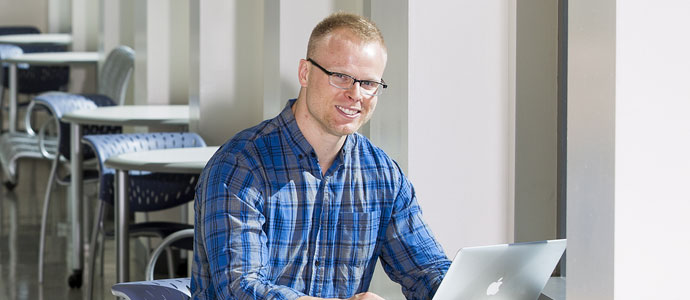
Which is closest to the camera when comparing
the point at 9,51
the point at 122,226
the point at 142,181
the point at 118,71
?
the point at 122,226

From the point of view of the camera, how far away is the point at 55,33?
11320 millimetres

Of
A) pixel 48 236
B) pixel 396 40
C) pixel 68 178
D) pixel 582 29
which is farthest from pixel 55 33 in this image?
pixel 582 29

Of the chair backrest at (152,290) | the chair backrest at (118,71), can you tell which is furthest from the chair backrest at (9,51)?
the chair backrest at (152,290)

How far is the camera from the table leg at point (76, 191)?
16.7ft

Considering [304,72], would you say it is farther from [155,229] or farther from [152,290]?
[155,229]

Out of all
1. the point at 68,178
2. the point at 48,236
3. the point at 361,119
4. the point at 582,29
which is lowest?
the point at 48,236

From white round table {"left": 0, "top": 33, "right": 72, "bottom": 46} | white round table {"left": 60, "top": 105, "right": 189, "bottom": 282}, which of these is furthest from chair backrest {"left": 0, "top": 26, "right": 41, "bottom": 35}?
white round table {"left": 60, "top": 105, "right": 189, "bottom": 282}

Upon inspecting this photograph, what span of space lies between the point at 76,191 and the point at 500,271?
139 inches

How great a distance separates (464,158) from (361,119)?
79cm

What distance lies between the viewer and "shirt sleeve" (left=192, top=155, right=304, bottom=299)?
214 cm

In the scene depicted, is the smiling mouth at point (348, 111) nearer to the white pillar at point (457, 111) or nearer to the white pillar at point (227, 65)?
the white pillar at point (457, 111)
